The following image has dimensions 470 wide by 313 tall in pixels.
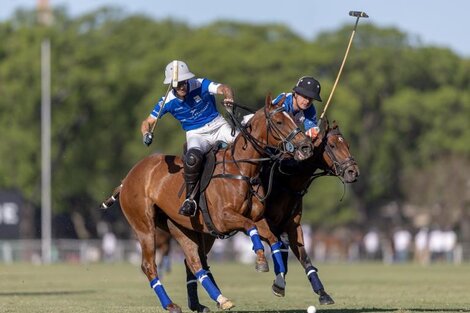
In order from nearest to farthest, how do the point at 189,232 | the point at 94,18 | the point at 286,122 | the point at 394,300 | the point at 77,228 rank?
the point at 286,122
the point at 189,232
the point at 394,300
the point at 77,228
the point at 94,18

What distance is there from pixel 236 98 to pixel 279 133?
48.5 m

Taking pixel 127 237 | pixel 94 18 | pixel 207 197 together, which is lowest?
pixel 127 237

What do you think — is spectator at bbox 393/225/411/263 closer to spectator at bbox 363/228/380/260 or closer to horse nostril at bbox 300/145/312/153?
spectator at bbox 363/228/380/260

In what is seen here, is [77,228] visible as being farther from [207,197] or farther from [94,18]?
[207,197]

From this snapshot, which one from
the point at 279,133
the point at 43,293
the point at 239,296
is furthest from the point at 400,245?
the point at 279,133

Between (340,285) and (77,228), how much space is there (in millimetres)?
41941

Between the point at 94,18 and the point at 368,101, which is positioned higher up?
the point at 94,18

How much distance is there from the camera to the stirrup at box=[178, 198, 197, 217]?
1552cm

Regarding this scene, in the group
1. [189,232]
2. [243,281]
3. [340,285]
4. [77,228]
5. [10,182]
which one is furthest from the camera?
[77,228]

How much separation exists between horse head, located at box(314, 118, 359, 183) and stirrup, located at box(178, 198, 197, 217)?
1.81 m

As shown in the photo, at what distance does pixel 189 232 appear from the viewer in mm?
16453

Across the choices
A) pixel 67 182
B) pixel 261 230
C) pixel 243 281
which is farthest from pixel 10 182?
pixel 261 230

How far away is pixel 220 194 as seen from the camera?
15.5 meters

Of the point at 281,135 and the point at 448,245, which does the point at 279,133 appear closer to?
the point at 281,135
